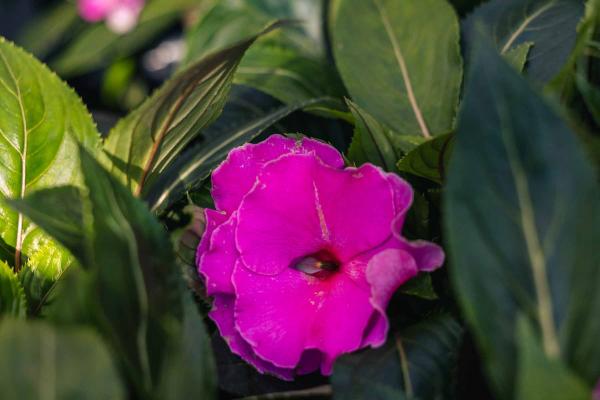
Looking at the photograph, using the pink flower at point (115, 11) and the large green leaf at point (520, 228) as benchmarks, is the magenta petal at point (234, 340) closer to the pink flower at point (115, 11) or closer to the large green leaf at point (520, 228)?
the large green leaf at point (520, 228)

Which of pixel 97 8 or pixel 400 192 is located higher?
pixel 400 192

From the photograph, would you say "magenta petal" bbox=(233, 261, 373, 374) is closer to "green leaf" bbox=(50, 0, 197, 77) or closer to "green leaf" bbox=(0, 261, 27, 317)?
"green leaf" bbox=(0, 261, 27, 317)

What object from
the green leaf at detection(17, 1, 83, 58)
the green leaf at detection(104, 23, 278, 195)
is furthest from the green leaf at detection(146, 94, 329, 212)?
the green leaf at detection(17, 1, 83, 58)

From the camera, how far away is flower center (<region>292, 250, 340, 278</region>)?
428 mm

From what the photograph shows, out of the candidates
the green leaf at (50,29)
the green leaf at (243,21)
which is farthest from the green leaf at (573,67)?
the green leaf at (50,29)

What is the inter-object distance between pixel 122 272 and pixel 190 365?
1.9 inches

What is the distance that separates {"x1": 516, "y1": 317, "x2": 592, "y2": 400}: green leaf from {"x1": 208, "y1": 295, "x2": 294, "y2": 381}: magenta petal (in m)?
0.16

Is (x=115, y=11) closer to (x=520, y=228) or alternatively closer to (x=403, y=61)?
(x=403, y=61)

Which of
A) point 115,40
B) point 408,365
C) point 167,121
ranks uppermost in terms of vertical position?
point 167,121

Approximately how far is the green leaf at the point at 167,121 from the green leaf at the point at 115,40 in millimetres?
1423

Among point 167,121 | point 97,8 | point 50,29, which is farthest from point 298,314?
point 50,29

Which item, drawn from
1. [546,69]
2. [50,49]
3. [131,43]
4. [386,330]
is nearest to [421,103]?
[546,69]

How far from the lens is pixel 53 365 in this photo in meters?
0.27

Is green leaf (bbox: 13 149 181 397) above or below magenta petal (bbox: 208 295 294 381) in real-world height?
above
